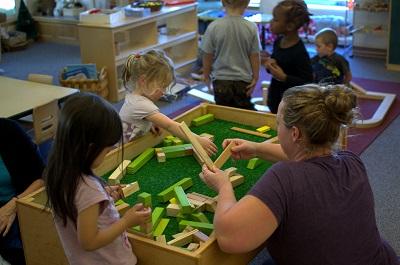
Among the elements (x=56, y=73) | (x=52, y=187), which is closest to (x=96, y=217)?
(x=52, y=187)

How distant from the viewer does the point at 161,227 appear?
1728 millimetres

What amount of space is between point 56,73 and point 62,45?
1.43 metres

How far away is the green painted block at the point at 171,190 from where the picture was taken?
6.23 ft

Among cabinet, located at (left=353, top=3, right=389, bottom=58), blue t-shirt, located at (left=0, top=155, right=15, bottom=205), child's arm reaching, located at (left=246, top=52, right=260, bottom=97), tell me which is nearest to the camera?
blue t-shirt, located at (left=0, top=155, right=15, bottom=205)

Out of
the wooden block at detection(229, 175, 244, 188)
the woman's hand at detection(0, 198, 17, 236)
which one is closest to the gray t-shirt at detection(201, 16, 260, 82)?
the wooden block at detection(229, 175, 244, 188)

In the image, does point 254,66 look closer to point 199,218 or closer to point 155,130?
point 155,130

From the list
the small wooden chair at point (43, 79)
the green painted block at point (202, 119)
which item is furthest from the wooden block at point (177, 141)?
the small wooden chair at point (43, 79)

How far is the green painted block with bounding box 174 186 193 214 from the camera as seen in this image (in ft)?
5.90

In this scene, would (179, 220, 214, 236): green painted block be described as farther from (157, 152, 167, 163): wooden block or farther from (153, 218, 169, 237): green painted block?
(157, 152, 167, 163): wooden block

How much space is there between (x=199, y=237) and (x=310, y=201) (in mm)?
379

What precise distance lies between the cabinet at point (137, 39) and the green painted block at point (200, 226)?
318cm

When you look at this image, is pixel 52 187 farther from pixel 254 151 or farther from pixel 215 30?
pixel 215 30

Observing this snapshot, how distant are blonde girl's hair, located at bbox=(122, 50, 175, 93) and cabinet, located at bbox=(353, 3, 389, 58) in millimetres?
4156

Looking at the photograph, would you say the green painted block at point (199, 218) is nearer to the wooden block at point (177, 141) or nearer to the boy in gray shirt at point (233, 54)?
the wooden block at point (177, 141)
